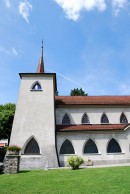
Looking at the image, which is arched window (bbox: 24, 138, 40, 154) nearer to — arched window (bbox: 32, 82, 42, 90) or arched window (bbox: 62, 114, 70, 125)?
arched window (bbox: 62, 114, 70, 125)

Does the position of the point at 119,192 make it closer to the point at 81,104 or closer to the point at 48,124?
the point at 48,124

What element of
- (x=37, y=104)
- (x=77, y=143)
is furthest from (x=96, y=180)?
(x=37, y=104)

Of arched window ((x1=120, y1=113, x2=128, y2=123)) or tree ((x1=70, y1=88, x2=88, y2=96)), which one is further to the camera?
tree ((x1=70, y1=88, x2=88, y2=96))

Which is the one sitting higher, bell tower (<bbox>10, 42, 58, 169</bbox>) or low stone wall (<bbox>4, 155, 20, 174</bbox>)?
bell tower (<bbox>10, 42, 58, 169</bbox>)

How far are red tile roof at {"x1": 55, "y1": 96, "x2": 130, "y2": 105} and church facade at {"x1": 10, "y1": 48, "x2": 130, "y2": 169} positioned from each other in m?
0.13

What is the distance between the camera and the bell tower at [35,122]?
79.3ft

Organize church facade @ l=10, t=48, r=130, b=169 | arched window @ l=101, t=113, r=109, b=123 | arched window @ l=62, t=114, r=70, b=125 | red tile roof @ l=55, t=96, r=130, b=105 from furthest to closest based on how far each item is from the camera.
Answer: red tile roof @ l=55, t=96, r=130, b=105
arched window @ l=101, t=113, r=109, b=123
arched window @ l=62, t=114, r=70, b=125
church facade @ l=10, t=48, r=130, b=169

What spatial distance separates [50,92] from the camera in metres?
27.6

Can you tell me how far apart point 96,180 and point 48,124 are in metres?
13.6

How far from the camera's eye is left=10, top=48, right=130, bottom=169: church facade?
24734mm

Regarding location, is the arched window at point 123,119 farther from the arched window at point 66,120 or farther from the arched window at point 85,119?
the arched window at point 66,120

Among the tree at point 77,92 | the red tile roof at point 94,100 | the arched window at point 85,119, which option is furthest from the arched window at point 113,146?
the tree at point 77,92

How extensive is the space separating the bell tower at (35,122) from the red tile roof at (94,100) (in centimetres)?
326

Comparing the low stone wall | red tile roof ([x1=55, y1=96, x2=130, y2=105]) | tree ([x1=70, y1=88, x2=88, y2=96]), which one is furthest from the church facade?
tree ([x1=70, y1=88, x2=88, y2=96])
